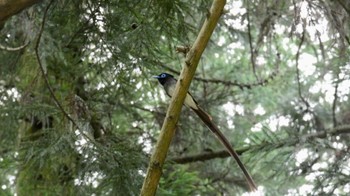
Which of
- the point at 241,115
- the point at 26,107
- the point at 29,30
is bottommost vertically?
the point at 26,107

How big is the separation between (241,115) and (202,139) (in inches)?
34.9

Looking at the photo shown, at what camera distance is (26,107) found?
3.42 m

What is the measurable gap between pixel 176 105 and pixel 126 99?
2.30 metres

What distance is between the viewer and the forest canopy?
9.90ft

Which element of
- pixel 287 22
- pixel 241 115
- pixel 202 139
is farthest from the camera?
pixel 241 115

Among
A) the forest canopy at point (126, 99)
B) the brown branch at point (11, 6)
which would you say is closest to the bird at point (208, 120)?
the forest canopy at point (126, 99)

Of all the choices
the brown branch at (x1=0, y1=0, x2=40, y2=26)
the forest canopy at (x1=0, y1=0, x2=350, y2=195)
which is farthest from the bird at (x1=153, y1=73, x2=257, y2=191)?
the brown branch at (x1=0, y1=0, x2=40, y2=26)

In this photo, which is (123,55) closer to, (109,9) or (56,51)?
(109,9)

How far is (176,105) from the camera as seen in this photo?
6.16 ft

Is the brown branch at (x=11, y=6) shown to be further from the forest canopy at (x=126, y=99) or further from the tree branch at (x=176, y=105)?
the tree branch at (x=176, y=105)

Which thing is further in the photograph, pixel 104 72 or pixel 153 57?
pixel 104 72

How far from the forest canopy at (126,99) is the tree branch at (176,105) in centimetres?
13

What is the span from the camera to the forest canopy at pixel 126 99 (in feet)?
9.90

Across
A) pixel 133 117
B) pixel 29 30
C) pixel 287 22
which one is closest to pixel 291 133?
pixel 287 22
